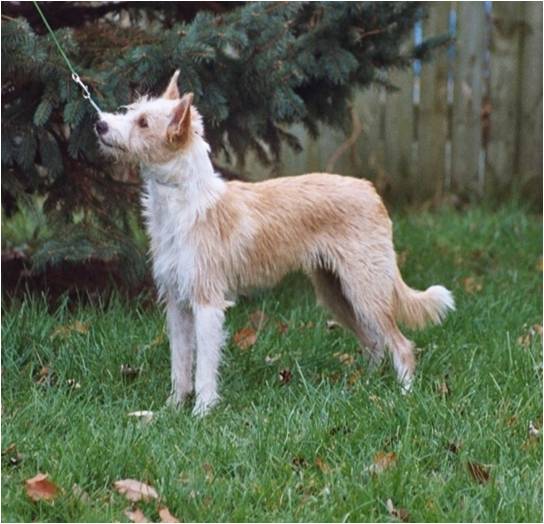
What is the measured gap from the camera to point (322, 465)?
178 inches

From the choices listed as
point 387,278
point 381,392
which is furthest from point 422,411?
point 387,278

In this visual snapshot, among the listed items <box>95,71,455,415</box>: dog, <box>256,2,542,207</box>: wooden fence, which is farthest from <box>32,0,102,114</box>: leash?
<box>256,2,542,207</box>: wooden fence

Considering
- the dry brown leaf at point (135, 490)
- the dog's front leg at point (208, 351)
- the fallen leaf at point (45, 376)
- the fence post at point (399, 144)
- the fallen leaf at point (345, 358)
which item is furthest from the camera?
the fence post at point (399, 144)

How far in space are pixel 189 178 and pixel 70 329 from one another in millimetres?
1115

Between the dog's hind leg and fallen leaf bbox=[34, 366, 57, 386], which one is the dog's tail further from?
fallen leaf bbox=[34, 366, 57, 386]

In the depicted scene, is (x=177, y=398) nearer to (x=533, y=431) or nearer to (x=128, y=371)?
(x=128, y=371)

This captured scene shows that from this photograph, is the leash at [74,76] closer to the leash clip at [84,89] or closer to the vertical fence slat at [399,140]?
the leash clip at [84,89]

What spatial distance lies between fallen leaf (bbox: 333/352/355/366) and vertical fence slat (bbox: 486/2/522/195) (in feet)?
16.7

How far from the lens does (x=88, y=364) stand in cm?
559

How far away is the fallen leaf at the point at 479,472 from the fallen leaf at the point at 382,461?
29 cm

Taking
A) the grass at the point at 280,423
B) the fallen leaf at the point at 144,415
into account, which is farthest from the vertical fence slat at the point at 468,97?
the fallen leaf at the point at 144,415

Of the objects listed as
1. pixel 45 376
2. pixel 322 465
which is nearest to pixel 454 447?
pixel 322 465

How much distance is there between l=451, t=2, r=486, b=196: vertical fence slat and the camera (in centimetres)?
1044

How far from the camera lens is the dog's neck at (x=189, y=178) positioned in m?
5.37
